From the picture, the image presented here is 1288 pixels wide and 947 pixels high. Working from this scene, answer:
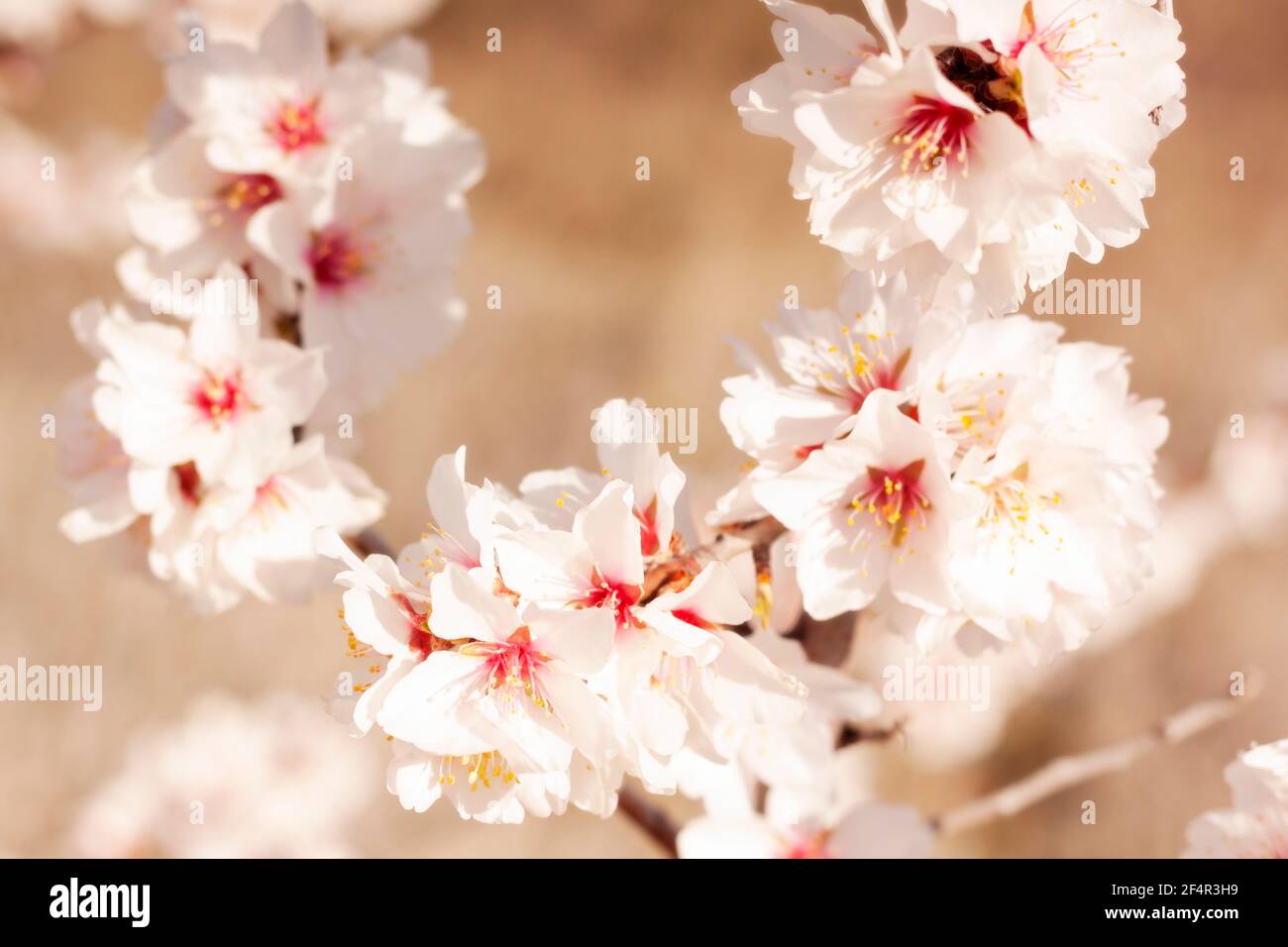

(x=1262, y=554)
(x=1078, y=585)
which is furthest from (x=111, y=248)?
(x=1262, y=554)

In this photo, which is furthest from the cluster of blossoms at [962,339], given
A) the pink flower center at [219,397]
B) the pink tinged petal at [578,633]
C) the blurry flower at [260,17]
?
the blurry flower at [260,17]

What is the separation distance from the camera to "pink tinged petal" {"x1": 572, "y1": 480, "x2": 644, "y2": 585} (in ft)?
1.76

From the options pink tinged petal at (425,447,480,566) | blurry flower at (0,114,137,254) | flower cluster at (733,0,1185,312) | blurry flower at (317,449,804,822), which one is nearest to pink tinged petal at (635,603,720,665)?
blurry flower at (317,449,804,822)

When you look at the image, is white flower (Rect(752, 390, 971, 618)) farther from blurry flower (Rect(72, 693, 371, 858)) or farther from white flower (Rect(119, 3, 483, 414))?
blurry flower (Rect(72, 693, 371, 858))

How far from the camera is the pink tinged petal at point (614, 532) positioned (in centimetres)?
54

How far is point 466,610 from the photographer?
531 millimetres

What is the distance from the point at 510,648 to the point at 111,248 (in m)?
1.55

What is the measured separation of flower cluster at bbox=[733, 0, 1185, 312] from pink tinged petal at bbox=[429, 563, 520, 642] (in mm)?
247

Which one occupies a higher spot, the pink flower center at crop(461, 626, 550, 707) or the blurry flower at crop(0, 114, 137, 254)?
the blurry flower at crop(0, 114, 137, 254)

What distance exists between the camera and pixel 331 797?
1.70 meters

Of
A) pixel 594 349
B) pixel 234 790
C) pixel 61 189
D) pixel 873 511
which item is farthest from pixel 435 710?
pixel 61 189
